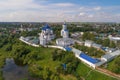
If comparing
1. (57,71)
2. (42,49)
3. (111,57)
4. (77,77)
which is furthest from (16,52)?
(111,57)

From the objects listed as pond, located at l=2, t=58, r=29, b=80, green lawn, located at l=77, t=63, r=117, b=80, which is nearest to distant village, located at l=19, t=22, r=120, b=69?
green lawn, located at l=77, t=63, r=117, b=80

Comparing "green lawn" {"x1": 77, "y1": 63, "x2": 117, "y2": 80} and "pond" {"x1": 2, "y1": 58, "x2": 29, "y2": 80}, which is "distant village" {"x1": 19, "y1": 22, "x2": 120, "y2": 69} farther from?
"pond" {"x1": 2, "y1": 58, "x2": 29, "y2": 80}

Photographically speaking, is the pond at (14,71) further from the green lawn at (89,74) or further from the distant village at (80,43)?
the distant village at (80,43)

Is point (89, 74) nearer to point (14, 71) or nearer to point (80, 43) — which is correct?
point (14, 71)

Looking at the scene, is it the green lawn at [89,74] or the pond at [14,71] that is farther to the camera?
the pond at [14,71]

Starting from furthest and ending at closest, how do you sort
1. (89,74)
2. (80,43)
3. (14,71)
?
1. (80,43)
2. (14,71)
3. (89,74)

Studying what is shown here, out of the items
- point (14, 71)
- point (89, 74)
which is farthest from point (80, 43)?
point (14, 71)

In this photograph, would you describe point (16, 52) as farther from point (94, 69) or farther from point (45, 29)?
point (94, 69)

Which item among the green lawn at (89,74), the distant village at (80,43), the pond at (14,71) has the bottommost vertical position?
the pond at (14,71)

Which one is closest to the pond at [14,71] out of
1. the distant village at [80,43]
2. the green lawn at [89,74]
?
the green lawn at [89,74]
